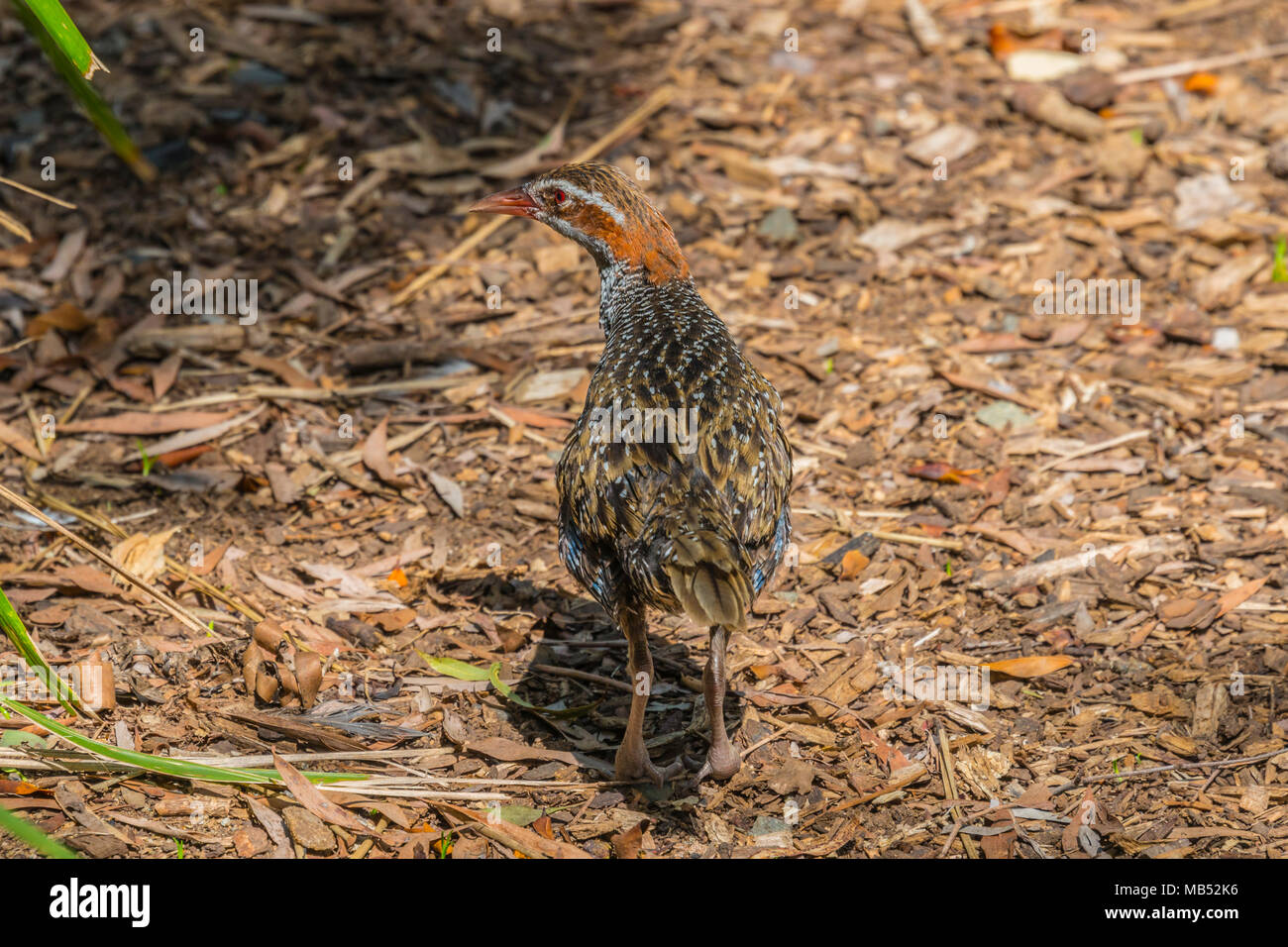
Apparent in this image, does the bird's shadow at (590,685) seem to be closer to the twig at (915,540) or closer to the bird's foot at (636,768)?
the bird's foot at (636,768)

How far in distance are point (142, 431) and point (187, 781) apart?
9.14 ft

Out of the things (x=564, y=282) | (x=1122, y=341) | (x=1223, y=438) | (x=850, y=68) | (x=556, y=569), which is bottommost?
(x=556, y=569)

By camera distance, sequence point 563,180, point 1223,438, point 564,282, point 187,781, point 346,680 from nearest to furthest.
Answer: point 187,781 → point 346,680 → point 563,180 → point 1223,438 → point 564,282

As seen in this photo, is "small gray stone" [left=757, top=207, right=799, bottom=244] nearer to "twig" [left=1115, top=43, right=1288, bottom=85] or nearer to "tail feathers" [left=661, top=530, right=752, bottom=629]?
"twig" [left=1115, top=43, right=1288, bottom=85]

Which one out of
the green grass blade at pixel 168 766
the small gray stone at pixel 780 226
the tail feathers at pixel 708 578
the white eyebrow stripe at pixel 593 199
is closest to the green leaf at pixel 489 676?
the green grass blade at pixel 168 766

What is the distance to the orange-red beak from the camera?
6336mm

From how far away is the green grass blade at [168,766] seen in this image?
416 centimetres

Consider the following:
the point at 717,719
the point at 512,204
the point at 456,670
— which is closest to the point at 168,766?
the point at 456,670

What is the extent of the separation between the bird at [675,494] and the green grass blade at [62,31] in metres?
2.20

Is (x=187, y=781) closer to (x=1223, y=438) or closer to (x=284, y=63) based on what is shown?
(x=1223, y=438)

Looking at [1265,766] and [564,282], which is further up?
[564,282]

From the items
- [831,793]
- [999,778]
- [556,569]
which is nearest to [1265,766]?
[999,778]

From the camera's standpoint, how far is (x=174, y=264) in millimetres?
7949

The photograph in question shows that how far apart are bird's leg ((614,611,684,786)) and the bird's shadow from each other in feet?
0.26
